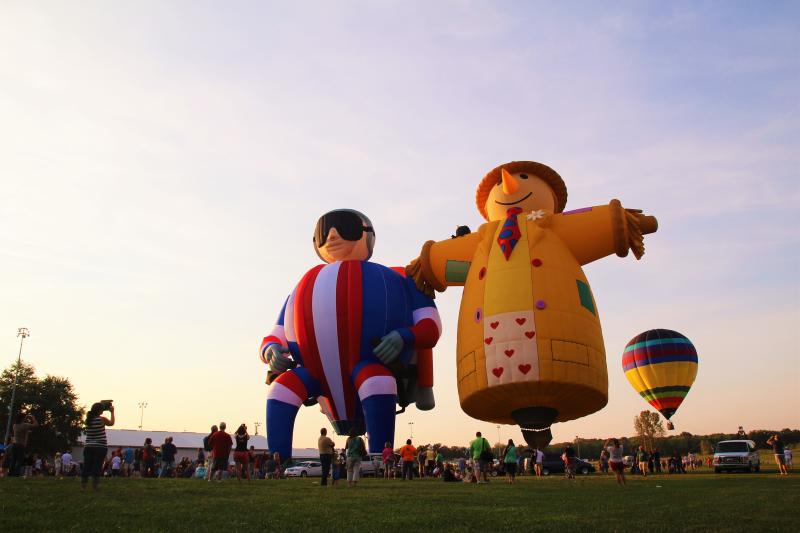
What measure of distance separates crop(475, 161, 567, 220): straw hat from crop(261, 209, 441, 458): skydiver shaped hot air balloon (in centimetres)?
330

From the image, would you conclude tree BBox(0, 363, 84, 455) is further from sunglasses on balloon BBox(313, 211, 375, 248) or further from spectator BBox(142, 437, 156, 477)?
sunglasses on balloon BBox(313, 211, 375, 248)

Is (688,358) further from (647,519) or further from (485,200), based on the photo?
(647,519)

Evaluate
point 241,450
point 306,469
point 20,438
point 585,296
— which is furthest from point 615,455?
point 306,469

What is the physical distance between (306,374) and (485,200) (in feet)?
20.7

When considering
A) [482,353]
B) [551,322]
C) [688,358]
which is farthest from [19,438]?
[688,358]

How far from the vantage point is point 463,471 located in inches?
780

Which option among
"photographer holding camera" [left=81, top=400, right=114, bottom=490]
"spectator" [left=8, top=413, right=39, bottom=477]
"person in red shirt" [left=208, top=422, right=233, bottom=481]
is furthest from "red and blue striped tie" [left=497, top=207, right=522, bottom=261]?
"spectator" [left=8, top=413, right=39, bottom=477]

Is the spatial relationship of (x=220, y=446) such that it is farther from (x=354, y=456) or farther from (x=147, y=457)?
(x=147, y=457)

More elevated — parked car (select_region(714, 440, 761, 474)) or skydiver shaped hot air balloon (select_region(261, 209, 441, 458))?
skydiver shaped hot air balloon (select_region(261, 209, 441, 458))

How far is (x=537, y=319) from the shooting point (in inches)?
544

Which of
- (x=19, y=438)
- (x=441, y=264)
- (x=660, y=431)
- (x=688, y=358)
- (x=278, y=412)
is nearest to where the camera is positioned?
(x=19, y=438)

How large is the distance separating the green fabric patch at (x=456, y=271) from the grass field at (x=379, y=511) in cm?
672

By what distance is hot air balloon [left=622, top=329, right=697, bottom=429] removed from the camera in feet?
76.7

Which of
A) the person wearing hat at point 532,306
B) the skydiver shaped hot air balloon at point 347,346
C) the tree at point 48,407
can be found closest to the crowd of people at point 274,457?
the skydiver shaped hot air balloon at point 347,346
